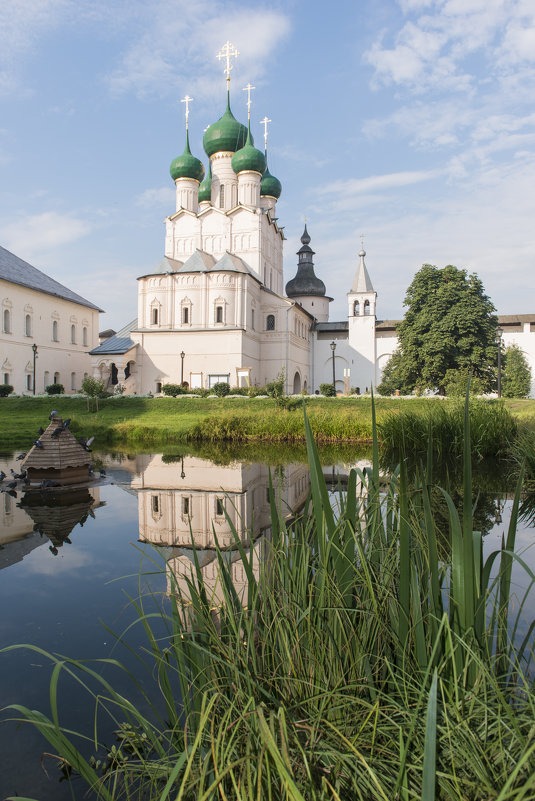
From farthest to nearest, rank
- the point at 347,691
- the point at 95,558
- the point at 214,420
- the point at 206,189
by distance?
the point at 206,189, the point at 214,420, the point at 95,558, the point at 347,691

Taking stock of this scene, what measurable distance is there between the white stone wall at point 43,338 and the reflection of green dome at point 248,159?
605 inches

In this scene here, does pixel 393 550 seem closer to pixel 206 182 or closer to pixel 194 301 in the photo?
pixel 194 301

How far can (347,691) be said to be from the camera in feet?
5.63

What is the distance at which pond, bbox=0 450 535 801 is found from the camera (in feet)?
7.28

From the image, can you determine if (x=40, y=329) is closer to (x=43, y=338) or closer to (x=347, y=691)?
(x=43, y=338)

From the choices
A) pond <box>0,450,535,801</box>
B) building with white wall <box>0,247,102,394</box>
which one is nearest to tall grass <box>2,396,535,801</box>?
pond <box>0,450,535,801</box>

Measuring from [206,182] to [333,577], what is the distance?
40.6 metres

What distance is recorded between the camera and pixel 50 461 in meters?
7.85

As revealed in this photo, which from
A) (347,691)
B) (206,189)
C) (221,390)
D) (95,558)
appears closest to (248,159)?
(206,189)

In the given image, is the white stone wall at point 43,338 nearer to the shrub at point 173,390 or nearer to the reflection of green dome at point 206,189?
the shrub at point 173,390

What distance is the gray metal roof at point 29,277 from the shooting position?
108 ft

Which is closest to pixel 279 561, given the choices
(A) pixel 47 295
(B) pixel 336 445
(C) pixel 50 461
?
(C) pixel 50 461

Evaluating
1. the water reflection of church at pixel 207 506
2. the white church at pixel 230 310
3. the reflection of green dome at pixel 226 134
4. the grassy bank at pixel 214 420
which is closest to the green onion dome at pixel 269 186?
the white church at pixel 230 310

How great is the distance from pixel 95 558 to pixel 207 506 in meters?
2.05
